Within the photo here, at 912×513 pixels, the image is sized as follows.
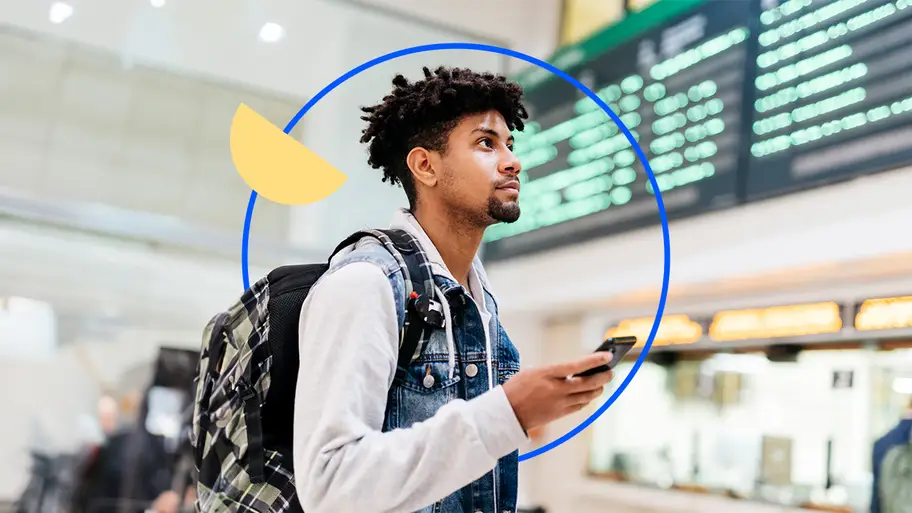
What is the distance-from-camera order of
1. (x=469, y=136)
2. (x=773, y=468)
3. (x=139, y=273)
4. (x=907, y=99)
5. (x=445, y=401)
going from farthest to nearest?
(x=139, y=273), (x=773, y=468), (x=907, y=99), (x=469, y=136), (x=445, y=401)

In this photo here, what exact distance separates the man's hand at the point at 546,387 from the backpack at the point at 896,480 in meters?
4.04

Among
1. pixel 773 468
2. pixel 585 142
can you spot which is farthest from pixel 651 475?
pixel 585 142

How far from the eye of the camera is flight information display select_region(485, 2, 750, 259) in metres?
5.18

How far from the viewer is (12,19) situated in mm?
5562

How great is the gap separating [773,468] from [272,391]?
4588 millimetres

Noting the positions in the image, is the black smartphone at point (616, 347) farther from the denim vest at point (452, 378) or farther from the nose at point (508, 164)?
the nose at point (508, 164)

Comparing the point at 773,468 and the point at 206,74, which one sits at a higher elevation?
the point at 206,74

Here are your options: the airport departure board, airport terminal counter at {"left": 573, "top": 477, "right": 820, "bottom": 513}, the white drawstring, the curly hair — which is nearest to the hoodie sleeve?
the white drawstring

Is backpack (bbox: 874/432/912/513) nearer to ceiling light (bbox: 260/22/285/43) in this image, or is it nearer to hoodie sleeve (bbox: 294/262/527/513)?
hoodie sleeve (bbox: 294/262/527/513)

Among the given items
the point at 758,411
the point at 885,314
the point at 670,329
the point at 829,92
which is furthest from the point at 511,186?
the point at 670,329

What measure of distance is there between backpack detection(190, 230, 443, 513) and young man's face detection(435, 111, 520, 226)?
0.46ft

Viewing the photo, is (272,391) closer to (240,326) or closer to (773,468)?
(240,326)

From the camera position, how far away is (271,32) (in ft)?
19.7

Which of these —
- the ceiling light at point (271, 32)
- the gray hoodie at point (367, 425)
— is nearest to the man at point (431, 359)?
the gray hoodie at point (367, 425)
